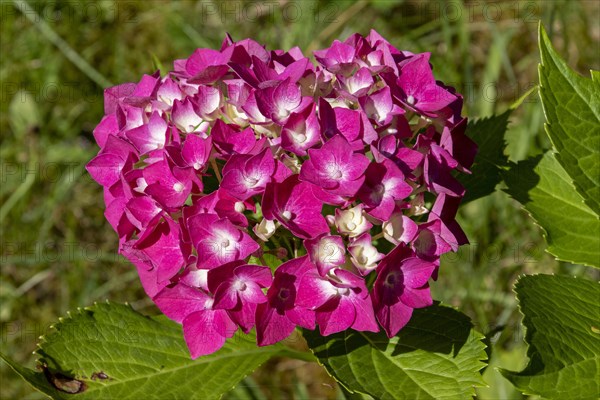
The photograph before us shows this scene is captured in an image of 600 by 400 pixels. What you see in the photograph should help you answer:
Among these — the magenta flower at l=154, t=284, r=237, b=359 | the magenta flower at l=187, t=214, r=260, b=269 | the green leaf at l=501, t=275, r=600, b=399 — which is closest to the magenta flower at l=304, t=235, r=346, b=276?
the magenta flower at l=187, t=214, r=260, b=269

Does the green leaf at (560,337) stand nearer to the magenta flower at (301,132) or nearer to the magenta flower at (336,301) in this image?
the magenta flower at (336,301)

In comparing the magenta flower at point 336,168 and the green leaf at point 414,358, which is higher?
the magenta flower at point 336,168

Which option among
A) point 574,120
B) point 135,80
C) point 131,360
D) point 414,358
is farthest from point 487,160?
point 135,80

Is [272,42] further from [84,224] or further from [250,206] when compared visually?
[250,206]

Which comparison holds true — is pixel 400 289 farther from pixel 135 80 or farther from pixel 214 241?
pixel 135 80

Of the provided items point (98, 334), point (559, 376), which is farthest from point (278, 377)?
point (559, 376)

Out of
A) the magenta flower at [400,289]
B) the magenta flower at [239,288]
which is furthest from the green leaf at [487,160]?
the magenta flower at [239,288]
